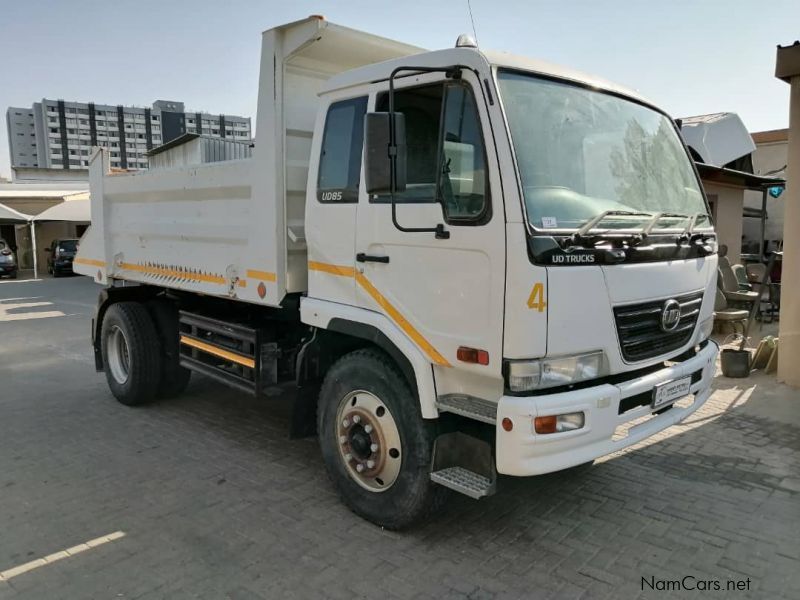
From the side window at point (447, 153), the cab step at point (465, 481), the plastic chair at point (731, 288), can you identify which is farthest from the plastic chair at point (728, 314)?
the side window at point (447, 153)

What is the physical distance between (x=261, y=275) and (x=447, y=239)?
1.74 m

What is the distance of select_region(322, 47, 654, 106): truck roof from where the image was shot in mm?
3111

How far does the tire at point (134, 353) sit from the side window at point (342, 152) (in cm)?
324

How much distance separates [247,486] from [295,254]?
1685 mm

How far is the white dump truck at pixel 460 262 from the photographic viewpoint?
2977mm

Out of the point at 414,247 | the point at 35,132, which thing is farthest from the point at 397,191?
the point at 35,132

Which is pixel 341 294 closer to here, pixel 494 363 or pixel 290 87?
pixel 494 363

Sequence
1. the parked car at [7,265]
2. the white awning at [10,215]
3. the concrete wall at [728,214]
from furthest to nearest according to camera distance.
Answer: the white awning at [10,215]
the parked car at [7,265]
the concrete wall at [728,214]

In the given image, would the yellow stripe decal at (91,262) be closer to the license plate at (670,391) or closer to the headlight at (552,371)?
the headlight at (552,371)

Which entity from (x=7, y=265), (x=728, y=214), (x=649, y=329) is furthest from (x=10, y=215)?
(x=649, y=329)

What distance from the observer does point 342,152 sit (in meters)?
3.81

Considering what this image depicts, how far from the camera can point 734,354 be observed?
23.6 feet

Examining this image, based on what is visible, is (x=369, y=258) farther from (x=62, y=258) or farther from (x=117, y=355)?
(x=62, y=258)

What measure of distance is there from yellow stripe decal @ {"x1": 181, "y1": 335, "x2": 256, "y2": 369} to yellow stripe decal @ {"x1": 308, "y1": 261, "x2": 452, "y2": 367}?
124 centimetres
